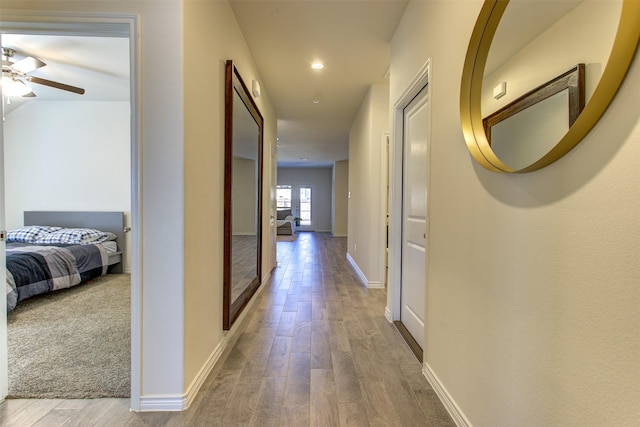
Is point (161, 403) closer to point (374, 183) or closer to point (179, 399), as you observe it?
point (179, 399)

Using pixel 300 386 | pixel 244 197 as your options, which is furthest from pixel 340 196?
pixel 300 386

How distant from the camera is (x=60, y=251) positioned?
3.53m

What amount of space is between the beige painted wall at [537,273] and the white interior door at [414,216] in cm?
43

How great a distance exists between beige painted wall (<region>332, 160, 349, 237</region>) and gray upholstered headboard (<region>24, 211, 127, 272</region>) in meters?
6.97

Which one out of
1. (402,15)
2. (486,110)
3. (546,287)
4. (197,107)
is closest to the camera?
(546,287)

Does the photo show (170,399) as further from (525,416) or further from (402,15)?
(402,15)

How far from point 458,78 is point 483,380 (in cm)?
136

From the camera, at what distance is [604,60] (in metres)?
0.69

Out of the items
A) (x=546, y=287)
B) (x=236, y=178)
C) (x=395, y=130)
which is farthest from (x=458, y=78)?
(x=236, y=178)

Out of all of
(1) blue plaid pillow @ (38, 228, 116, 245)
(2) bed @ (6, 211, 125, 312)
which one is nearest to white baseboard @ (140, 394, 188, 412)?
(2) bed @ (6, 211, 125, 312)

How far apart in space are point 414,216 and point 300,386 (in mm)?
1442

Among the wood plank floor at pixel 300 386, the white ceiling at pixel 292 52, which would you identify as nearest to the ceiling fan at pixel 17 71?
the white ceiling at pixel 292 52

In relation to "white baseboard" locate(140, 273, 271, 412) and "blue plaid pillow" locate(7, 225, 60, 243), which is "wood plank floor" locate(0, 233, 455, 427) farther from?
"blue plaid pillow" locate(7, 225, 60, 243)

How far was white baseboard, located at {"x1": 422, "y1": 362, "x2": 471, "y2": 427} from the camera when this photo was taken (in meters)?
1.38
